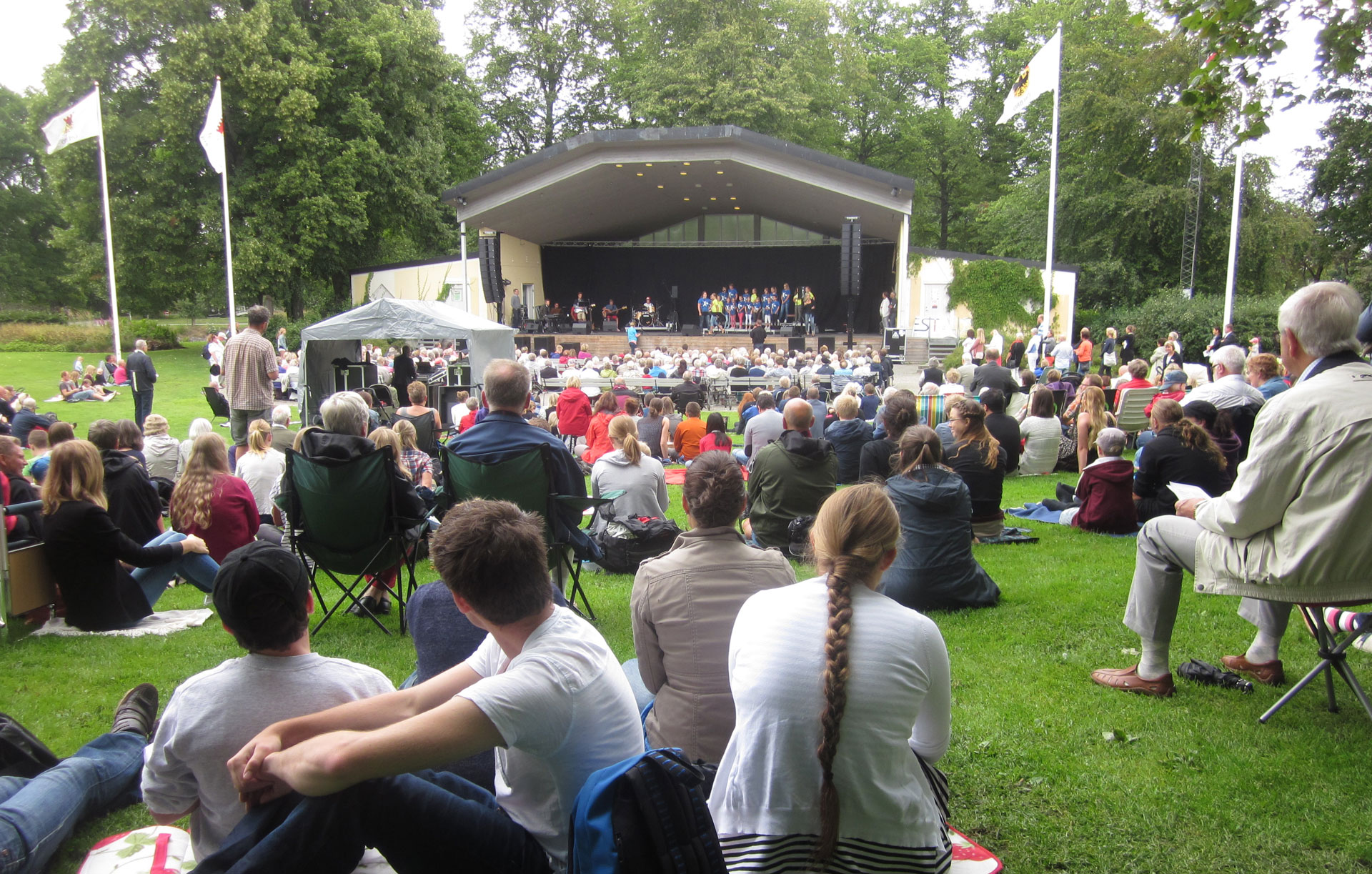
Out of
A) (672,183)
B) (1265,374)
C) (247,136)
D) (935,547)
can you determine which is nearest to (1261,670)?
(935,547)

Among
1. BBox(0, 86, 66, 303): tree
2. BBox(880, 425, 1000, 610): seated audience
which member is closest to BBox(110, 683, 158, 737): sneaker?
BBox(880, 425, 1000, 610): seated audience

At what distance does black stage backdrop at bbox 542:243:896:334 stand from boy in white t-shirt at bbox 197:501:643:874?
2614cm

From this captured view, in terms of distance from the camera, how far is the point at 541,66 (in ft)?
105

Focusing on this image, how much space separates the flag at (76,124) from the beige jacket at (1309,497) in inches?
685

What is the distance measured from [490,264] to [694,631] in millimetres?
19327

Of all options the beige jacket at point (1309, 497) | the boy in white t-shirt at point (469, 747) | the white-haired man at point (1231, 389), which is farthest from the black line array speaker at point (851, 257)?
the boy in white t-shirt at point (469, 747)

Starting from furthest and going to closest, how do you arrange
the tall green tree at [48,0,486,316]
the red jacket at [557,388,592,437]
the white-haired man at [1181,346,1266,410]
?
1. the tall green tree at [48,0,486,316]
2. the red jacket at [557,388,592,437]
3. the white-haired man at [1181,346,1266,410]

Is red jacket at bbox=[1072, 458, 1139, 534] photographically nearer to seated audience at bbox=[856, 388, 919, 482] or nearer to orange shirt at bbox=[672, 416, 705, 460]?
seated audience at bbox=[856, 388, 919, 482]

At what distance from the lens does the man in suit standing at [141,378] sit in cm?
1181

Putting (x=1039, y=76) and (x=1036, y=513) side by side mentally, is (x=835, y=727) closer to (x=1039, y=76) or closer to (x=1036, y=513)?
(x=1036, y=513)

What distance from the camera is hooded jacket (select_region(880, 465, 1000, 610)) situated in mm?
3922

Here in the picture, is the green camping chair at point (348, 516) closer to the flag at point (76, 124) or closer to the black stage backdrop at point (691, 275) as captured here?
the flag at point (76, 124)

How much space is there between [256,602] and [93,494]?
2.91 meters

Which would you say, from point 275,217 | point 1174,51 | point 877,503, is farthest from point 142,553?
point 275,217
